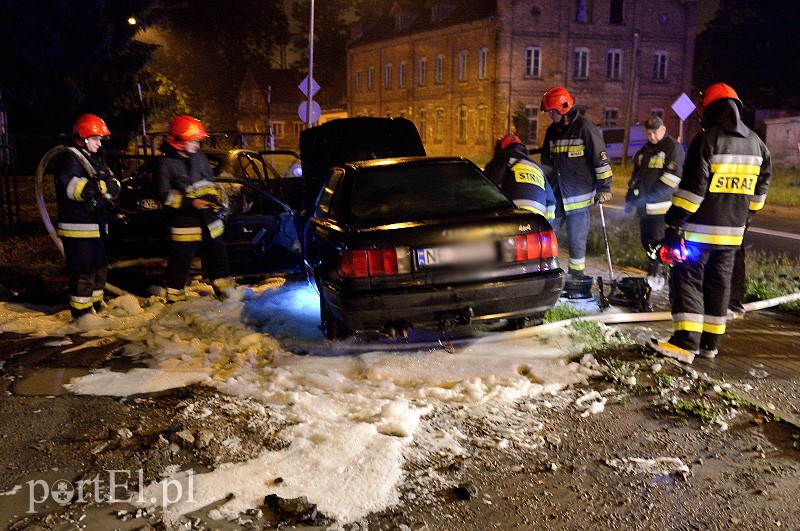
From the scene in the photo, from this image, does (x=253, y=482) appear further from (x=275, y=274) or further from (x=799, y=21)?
(x=799, y=21)

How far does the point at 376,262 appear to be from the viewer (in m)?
4.89

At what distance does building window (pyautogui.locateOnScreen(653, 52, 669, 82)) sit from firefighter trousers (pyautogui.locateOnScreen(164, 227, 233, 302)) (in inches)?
1621

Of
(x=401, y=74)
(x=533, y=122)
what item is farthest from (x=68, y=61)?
(x=401, y=74)

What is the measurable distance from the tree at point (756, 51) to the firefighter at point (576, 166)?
43.7m

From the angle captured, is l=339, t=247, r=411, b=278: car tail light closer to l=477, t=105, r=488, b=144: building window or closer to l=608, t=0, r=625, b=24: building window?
l=477, t=105, r=488, b=144: building window

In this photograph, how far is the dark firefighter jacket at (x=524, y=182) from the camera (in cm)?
681

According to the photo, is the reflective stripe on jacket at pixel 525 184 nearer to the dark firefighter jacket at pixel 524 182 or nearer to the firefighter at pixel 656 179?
the dark firefighter jacket at pixel 524 182

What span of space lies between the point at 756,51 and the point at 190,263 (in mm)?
47171

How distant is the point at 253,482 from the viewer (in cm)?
355

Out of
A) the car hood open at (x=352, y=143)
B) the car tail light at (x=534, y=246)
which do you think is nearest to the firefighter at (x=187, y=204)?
the car hood open at (x=352, y=143)

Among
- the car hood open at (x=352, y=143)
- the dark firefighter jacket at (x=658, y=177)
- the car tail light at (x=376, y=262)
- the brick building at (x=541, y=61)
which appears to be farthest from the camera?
the brick building at (x=541, y=61)

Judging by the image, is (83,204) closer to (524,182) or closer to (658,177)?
(524,182)

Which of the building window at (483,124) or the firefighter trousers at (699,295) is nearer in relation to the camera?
the firefighter trousers at (699,295)

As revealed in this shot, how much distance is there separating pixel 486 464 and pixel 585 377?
54.8 inches
